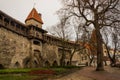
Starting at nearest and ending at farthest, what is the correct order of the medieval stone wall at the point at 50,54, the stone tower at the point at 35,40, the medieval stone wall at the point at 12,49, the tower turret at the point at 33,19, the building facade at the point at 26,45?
the medieval stone wall at the point at 12,49, the building facade at the point at 26,45, the stone tower at the point at 35,40, the tower turret at the point at 33,19, the medieval stone wall at the point at 50,54

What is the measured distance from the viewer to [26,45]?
139 ft

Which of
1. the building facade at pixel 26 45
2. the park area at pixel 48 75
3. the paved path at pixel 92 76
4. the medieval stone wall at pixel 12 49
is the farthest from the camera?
the building facade at pixel 26 45

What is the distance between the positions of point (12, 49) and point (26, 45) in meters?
6.01

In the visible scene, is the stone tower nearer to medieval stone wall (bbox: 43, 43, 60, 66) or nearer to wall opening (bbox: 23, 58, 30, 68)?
wall opening (bbox: 23, 58, 30, 68)

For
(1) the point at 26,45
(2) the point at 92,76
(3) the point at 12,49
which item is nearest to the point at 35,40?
(1) the point at 26,45

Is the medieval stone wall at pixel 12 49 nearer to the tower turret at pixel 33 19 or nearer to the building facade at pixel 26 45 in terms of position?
the building facade at pixel 26 45

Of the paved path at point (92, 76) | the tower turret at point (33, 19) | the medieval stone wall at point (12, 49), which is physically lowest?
the paved path at point (92, 76)

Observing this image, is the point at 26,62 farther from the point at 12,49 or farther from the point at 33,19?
the point at 33,19

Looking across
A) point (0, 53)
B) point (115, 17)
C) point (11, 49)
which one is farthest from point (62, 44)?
point (115, 17)

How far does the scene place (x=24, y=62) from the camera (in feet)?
133

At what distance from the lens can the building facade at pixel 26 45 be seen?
113 ft

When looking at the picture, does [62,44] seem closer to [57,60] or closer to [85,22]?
[57,60]

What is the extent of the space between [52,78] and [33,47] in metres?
27.4

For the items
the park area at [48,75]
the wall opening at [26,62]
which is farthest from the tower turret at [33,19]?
the park area at [48,75]
